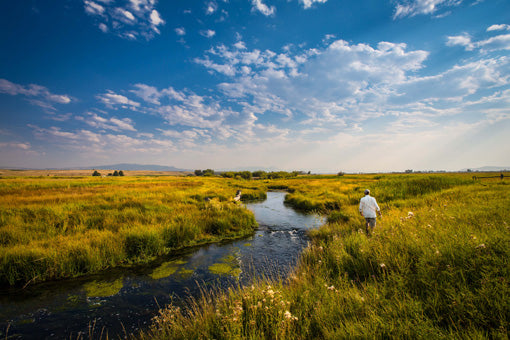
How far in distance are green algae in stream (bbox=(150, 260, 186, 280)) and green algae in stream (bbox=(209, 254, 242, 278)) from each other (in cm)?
162

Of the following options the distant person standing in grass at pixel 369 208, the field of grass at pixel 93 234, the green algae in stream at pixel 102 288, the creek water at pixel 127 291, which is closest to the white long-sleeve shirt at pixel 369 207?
the distant person standing in grass at pixel 369 208

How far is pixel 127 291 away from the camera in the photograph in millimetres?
7027

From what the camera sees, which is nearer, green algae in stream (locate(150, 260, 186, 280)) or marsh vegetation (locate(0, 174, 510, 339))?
marsh vegetation (locate(0, 174, 510, 339))

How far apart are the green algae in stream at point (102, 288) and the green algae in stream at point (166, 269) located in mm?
1192

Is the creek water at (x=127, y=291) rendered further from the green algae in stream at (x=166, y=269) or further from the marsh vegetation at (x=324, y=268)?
the marsh vegetation at (x=324, y=268)

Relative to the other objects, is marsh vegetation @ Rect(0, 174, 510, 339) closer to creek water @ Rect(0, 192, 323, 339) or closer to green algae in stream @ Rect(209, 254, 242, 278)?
green algae in stream @ Rect(209, 254, 242, 278)

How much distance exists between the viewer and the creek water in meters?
5.32

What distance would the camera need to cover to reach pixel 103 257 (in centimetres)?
855

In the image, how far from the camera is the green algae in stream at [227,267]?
27.2ft

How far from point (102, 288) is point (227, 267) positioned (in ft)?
15.5

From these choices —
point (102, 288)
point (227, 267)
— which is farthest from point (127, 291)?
point (227, 267)

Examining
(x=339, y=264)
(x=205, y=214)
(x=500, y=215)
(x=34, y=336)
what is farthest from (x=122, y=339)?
(x=500, y=215)

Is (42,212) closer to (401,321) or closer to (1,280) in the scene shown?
(1,280)

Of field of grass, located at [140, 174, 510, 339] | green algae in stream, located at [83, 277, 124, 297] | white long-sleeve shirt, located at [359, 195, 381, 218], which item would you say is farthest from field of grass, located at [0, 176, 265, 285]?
white long-sleeve shirt, located at [359, 195, 381, 218]
